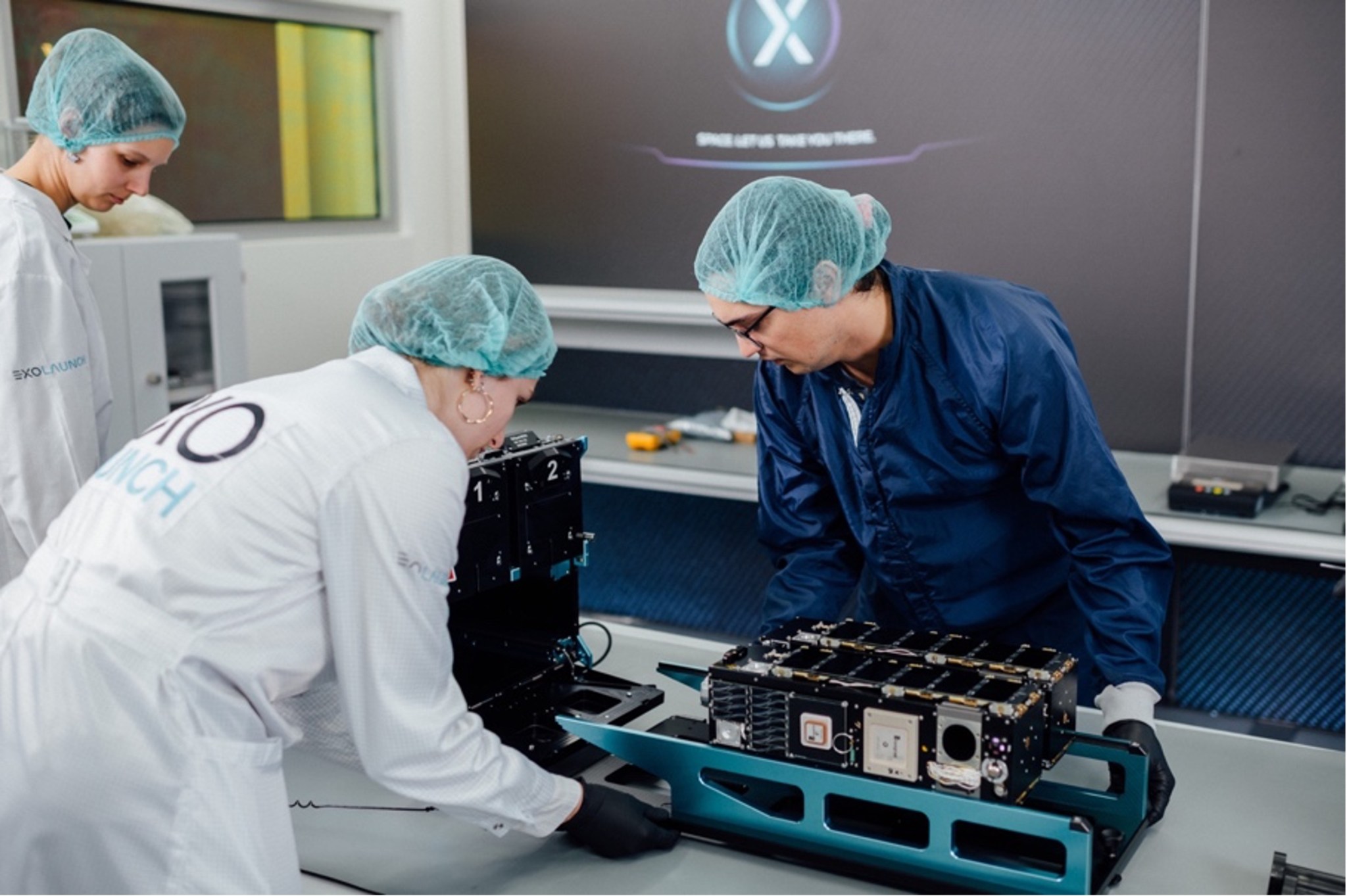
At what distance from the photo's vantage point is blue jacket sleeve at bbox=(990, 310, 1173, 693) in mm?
1676

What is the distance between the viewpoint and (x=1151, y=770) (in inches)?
59.5

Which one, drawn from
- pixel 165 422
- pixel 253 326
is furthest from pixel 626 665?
pixel 253 326

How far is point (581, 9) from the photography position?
4027mm

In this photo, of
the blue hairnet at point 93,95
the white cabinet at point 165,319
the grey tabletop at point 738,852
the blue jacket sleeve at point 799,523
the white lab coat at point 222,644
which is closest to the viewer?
the white lab coat at point 222,644

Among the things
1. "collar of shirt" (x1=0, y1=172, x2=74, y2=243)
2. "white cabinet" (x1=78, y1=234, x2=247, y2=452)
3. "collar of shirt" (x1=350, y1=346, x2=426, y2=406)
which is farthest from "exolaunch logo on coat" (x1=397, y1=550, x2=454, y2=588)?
"white cabinet" (x1=78, y1=234, x2=247, y2=452)

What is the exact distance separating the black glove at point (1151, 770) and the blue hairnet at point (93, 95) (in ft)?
5.89

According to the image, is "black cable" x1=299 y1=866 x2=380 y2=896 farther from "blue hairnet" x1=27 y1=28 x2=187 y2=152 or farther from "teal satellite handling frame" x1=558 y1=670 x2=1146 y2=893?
"blue hairnet" x1=27 y1=28 x2=187 y2=152

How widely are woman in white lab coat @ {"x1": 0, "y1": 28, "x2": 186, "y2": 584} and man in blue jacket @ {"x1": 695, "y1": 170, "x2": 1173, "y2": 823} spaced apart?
3.45 feet

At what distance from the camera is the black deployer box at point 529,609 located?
1664 mm

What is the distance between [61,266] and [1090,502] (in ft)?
5.27

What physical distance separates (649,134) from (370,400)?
2791 millimetres

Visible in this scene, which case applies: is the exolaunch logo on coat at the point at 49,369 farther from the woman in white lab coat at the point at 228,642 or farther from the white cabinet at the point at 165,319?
the white cabinet at the point at 165,319

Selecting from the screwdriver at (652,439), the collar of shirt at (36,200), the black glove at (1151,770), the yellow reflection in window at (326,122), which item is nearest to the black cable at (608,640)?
the black glove at (1151,770)

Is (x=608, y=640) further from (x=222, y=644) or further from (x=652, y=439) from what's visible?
(x=652, y=439)
